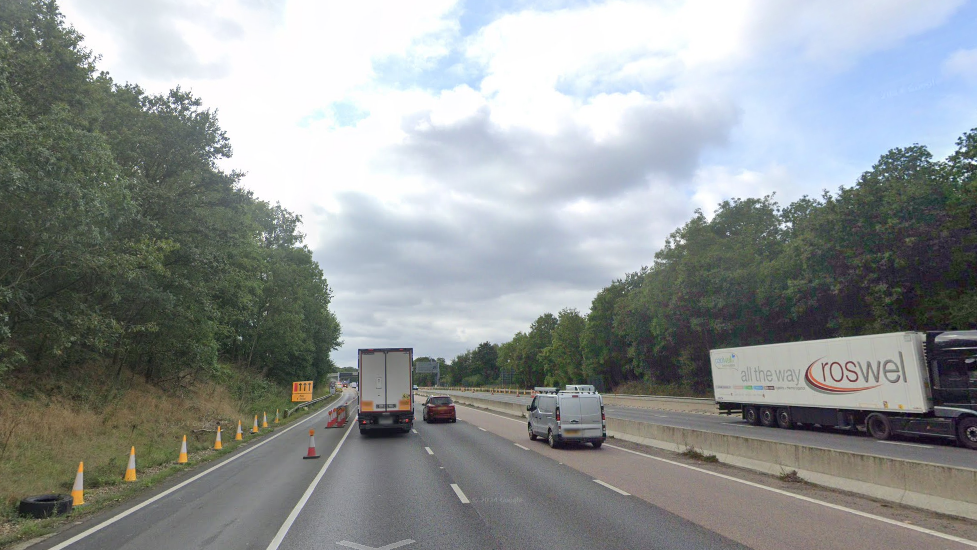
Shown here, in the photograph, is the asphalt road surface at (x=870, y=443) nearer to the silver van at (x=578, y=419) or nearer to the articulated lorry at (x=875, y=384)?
the articulated lorry at (x=875, y=384)

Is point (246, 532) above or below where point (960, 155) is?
below

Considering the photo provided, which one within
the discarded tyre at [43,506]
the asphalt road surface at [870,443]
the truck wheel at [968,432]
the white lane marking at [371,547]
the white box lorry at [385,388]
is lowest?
the asphalt road surface at [870,443]

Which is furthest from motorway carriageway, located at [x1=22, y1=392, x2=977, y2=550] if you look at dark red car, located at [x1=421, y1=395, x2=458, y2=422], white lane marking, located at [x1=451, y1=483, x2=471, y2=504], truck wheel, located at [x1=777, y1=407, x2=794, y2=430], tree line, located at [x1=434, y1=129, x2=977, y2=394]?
tree line, located at [x1=434, y1=129, x2=977, y2=394]

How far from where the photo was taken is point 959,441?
1798 cm

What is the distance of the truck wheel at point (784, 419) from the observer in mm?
25469

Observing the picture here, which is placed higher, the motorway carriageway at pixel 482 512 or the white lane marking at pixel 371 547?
the white lane marking at pixel 371 547

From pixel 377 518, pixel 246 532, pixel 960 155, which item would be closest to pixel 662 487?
pixel 377 518

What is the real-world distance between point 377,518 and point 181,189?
21837 mm

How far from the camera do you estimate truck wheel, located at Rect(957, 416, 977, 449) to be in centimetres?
1747

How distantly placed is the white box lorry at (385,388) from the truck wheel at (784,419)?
16590 mm

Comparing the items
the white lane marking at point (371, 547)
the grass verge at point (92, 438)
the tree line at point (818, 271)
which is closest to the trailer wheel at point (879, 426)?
the tree line at point (818, 271)

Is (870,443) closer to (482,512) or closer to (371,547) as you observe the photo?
(482,512)

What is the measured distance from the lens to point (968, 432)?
17641 mm

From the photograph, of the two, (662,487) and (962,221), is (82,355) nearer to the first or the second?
(662,487)
